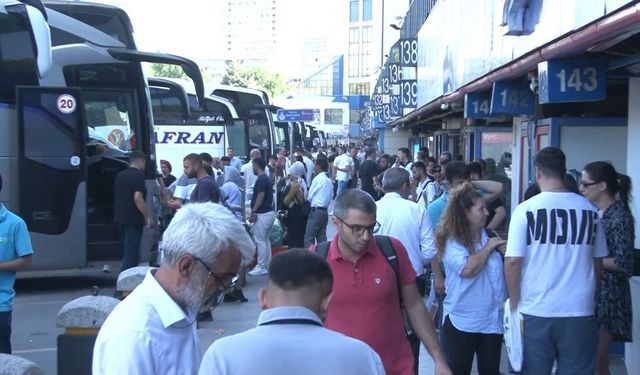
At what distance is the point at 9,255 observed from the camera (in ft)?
21.0

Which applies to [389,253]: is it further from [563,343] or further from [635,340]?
[635,340]

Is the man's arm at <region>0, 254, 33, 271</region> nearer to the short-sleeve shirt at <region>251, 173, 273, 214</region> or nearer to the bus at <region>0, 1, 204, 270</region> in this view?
the bus at <region>0, 1, 204, 270</region>

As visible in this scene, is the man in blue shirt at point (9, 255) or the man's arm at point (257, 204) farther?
the man's arm at point (257, 204)

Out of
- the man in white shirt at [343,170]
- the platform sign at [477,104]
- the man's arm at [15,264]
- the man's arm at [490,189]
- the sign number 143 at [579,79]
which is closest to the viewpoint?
the man's arm at [15,264]

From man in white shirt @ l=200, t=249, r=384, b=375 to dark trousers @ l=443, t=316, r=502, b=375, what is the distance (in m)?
3.36

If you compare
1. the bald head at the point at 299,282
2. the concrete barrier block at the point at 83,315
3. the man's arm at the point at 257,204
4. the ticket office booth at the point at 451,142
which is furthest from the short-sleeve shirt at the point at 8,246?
the ticket office booth at the point at 451,142

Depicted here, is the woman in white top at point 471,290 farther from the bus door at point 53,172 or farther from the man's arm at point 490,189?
the bus door at point 53,172

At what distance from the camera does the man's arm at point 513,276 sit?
5810 mm

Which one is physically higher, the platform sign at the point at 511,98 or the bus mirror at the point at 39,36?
the bus mirror at the point at 39,36

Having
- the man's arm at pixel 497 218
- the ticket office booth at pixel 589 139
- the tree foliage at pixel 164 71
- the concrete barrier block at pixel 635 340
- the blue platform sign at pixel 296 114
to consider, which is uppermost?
the tree foliage at pixel 164 71

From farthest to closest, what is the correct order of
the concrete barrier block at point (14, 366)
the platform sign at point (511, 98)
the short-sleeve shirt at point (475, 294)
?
the platform sign at point (511, 98), the short-sleeve shirt at point (475, 294), the concrete barrier block at point (14, 366)

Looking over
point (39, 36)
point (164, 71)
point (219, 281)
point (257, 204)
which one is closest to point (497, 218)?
point (39, 36)

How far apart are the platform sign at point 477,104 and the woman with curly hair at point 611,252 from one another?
6975 millimetres

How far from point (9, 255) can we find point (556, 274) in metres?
3.75
